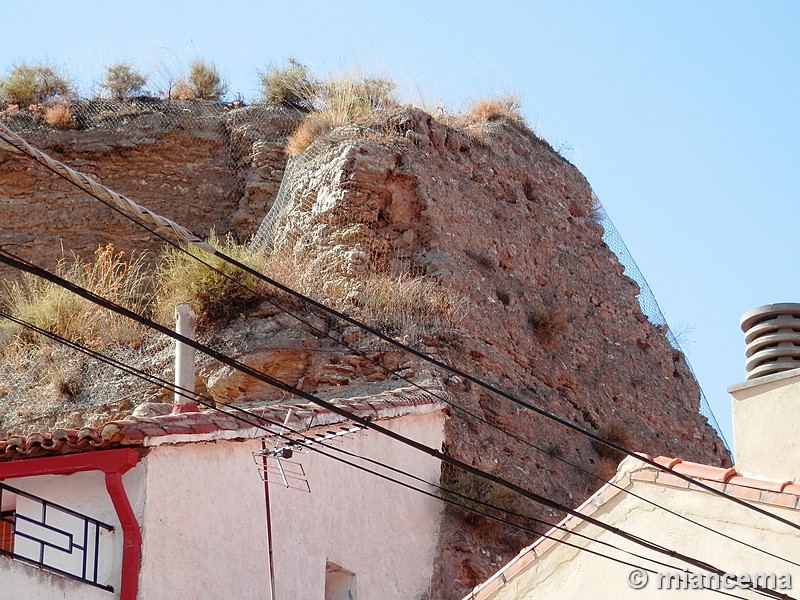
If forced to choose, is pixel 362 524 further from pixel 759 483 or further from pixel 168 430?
pixel 759 483

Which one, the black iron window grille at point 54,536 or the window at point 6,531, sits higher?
the window at point 6,531

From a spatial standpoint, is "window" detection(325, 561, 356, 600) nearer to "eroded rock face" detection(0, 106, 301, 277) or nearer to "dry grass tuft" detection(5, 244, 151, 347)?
"dry grass tuft" detection(5, 244, 151, 347)

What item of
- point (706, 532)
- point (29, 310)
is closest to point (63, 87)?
point (29, 310)

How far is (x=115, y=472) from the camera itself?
12.6m

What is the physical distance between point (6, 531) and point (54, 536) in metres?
1.06

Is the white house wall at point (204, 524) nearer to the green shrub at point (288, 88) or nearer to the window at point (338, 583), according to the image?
the window at point (338, 583)

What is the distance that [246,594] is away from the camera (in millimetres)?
13383

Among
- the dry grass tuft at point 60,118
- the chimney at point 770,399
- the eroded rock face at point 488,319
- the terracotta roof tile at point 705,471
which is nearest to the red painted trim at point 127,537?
the eroded rock face at point 488,319

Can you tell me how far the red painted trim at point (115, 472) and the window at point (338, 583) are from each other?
2812 millimetres

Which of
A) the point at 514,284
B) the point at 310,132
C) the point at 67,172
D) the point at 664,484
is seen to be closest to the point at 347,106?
the point at 310,132

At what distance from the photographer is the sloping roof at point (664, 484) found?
10.7 m

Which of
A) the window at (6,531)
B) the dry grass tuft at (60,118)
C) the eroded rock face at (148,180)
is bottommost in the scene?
the window at (6,531)

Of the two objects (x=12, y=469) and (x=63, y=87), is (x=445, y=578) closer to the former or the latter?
(x=12, y=469)

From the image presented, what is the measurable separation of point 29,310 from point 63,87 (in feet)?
31.9
